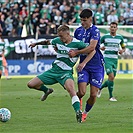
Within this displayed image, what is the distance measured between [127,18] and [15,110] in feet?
74.4

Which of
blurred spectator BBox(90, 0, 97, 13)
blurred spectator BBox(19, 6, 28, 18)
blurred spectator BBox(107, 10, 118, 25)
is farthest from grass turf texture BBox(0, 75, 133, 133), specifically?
blurred spectator BBox(90, 0, 97, 13)

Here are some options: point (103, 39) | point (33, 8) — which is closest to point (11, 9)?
point (33, 8)

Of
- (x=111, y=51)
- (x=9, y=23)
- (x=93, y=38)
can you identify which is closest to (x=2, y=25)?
(x=9, y=23)

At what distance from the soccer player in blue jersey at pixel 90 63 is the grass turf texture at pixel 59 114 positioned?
658mm

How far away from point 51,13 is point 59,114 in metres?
21.6

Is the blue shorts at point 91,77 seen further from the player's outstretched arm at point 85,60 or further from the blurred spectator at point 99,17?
the blurred spectator at point 99,17

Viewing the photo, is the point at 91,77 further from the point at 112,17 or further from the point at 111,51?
the point at 112,17

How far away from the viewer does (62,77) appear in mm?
12414

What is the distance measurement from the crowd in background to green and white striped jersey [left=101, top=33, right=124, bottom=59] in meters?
14.3

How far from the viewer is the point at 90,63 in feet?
42.2

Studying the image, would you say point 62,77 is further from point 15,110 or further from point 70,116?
point 15,110

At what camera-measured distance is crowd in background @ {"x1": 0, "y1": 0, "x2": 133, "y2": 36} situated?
110 feet

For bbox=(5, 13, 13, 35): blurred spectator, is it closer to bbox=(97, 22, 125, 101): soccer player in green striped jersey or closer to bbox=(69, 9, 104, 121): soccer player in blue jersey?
bbox=(97, 22, 125, 101): soccer player in green striped jersey

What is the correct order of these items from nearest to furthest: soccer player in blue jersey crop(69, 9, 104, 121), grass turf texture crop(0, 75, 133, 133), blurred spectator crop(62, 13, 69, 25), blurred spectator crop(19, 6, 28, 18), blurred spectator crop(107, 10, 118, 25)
A: 1. grass turf texture crop(0, 75, 133, 133)
2. soccer player in blue jersey crop(69, 9, 104, 121)
3. blurred spectator crop(19, 6, 28, 18)
4. blurred spectator crop(62, 13, 69, 25)
5. blurred spectator crop(107, 10, 118, 25)
